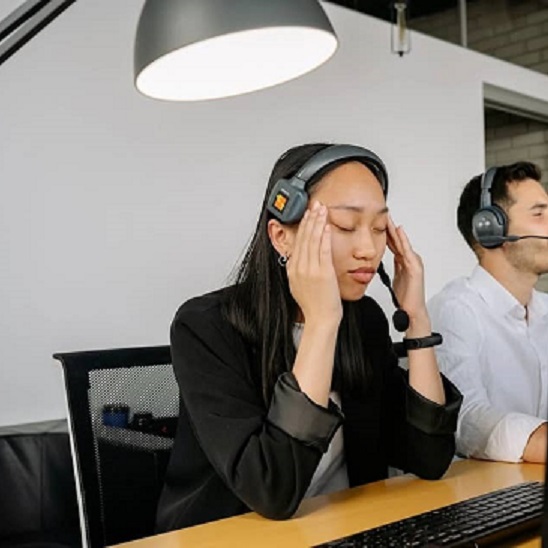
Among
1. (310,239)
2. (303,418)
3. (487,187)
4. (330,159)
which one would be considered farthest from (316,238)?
(487,187)

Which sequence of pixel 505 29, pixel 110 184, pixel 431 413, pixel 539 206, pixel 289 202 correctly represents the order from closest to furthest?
1. pixel 289 202
2. pixel 431 413
3. pixel 539 206
4. pixel 110 184
5. pixel 505 29

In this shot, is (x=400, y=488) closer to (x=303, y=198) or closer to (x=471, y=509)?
(x=471, y=509)

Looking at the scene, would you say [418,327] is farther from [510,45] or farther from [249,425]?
[510,45]

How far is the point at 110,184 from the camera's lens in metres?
2.39

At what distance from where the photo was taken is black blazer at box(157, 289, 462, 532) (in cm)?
105

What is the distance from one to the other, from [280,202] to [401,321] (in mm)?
309

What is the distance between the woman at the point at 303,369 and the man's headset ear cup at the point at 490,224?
1.42 ft

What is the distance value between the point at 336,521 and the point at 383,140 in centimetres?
250

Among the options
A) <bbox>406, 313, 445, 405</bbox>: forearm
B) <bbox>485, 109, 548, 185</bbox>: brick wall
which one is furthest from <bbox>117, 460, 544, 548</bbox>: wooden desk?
<bbox>485, 109, 548, 185</bbox>: brick wall

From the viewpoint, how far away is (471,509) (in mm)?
999

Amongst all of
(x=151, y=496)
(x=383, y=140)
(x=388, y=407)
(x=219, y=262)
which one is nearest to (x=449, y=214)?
(x=383, y=140)

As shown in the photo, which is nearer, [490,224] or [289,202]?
[289,202]

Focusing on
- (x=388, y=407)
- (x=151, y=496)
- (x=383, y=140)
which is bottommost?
(x=151, y=496)

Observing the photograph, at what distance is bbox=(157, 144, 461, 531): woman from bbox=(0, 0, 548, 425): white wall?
1.10m
